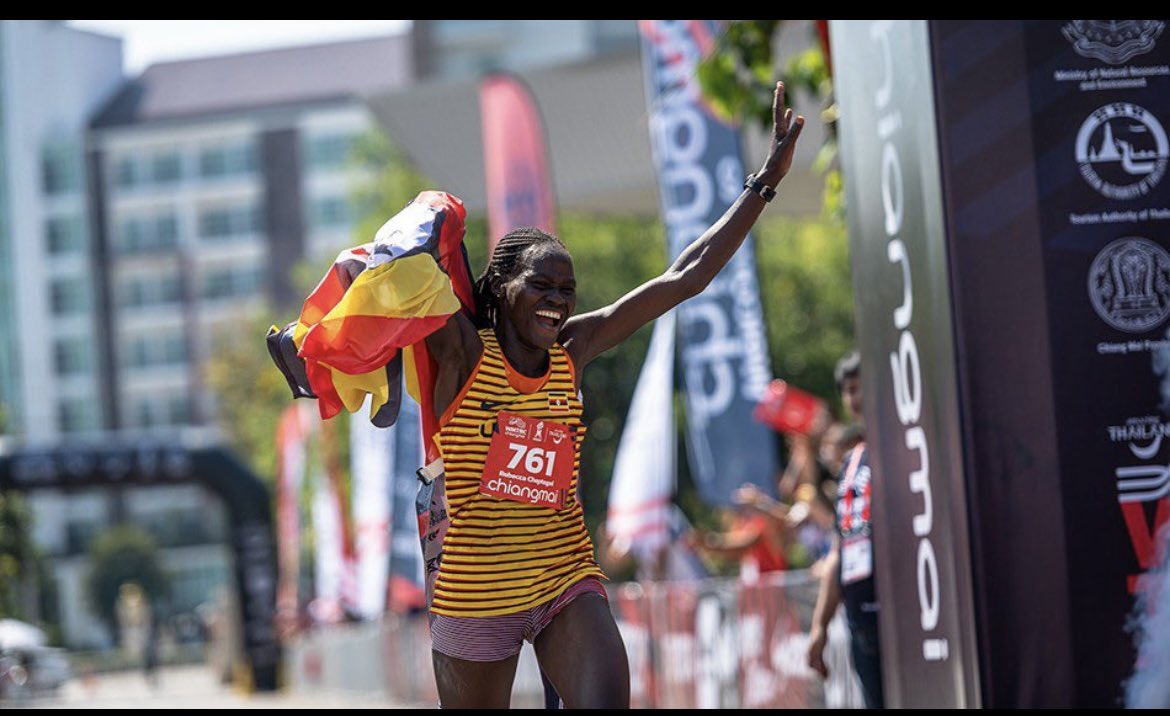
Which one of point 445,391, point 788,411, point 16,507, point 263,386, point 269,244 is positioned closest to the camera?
point 445,391

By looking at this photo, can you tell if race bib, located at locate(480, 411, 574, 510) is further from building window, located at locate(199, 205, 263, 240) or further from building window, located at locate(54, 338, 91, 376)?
building window, located at locate(54, 338, 91, 376)

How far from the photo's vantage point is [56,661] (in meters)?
42.9

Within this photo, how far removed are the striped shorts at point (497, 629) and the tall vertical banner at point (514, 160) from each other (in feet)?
42.1

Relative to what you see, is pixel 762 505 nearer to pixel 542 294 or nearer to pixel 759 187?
pixel 759 187

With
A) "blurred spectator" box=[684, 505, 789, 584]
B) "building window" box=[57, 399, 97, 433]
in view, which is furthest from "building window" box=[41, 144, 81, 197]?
"blurred spectator" box=[684, 505, 789, 584]

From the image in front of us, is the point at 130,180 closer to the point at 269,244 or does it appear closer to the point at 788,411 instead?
the point at 269,244

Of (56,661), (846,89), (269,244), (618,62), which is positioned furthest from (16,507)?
(269,244)

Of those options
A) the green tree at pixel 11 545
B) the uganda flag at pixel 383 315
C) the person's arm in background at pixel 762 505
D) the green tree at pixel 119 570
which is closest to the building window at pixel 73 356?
the green tree at pixel 119 570

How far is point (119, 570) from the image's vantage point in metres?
97.4

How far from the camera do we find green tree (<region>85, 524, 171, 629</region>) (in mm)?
94875

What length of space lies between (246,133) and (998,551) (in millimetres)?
101962

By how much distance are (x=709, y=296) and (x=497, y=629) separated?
922cm

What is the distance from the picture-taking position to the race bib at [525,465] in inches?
219

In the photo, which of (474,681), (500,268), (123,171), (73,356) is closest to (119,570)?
(73,356)
